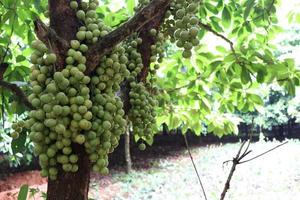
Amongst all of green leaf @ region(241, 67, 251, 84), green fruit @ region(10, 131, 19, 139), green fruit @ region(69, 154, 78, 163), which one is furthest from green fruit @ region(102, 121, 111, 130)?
green leaf @ region(241, 67, 251, 84)

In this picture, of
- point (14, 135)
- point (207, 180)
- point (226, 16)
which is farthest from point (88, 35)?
point (207, 180)

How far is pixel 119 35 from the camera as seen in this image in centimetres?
102

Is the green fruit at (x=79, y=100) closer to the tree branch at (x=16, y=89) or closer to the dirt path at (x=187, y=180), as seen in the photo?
the tree branch at (x=16, y=89)

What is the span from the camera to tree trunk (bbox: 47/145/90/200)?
40.5 inches

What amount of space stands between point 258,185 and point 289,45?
4.78 m

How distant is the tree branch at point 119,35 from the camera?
3.36 feet

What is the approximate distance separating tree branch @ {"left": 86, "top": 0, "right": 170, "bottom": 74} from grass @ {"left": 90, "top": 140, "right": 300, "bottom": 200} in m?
4.90

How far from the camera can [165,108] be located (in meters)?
2.20

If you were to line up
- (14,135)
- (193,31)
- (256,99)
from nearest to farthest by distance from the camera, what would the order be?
(193,31) < (14,135) < (256,99)

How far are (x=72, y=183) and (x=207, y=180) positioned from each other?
6.82 m

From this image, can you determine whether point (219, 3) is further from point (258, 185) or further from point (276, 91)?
point (276, 91)

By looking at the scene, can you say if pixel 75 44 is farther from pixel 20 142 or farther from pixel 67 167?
pixel 20 142

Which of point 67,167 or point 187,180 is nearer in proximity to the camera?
point 67,167

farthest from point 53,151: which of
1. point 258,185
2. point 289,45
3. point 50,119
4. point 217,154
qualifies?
point 289,45
